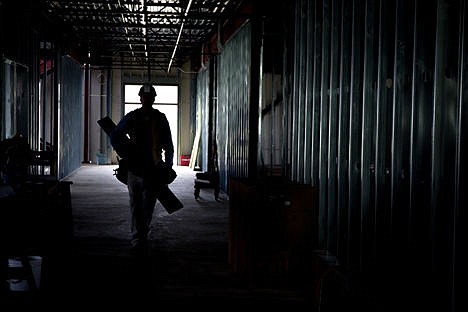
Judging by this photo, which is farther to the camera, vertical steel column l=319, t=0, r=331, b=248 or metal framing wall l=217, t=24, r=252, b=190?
metal framing wall l=217, t=24, r=252, b=190

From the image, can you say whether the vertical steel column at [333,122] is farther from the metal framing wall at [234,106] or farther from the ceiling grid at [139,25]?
the ceiling grid at [139,25]

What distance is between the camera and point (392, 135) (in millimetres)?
4035

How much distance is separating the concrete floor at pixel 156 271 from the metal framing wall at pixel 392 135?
3.16 ft

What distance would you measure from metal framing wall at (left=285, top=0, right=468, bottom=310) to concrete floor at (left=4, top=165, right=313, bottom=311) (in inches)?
37.9

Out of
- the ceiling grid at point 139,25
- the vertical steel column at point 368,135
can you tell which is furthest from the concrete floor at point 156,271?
the ceiling grid at point 139,25

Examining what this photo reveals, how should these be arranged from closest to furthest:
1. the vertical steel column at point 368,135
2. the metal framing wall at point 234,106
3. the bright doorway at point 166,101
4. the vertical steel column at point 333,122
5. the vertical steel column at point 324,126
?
the vertical steel column at point 368,135, the vertical steel column at point 333,122, the vertical steel column at point 324,126, the metal framing wall at point 234,106, the bright doorway at point 166,101

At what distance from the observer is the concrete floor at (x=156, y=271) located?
4793 millimetres

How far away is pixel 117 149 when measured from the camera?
21.1 ft

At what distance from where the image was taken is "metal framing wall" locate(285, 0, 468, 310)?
3.35 m

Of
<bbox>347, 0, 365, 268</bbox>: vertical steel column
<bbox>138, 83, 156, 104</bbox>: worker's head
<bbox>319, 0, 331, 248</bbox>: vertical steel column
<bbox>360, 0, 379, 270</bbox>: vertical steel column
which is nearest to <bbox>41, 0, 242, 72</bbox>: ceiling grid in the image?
<bbox>138, 83, 156, 104</bbox>: worker's head

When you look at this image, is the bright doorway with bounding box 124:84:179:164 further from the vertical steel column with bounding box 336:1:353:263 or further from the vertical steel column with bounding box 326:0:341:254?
the vertical steel column with bounding box 336:1:353:263

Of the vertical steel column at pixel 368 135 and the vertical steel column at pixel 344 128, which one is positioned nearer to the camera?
the vertical steel column at pixel 368 135

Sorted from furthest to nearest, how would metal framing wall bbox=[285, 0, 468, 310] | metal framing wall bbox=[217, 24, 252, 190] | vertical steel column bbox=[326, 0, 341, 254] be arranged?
metal framing wall bbox=[217, 24, 252, 190] → vertical steel column bbox=[326, 0, 341, 254] → metal framing wall bbox=[285, 0, 468, 310]

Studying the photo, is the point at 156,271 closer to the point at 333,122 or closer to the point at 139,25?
the point at 333,122
